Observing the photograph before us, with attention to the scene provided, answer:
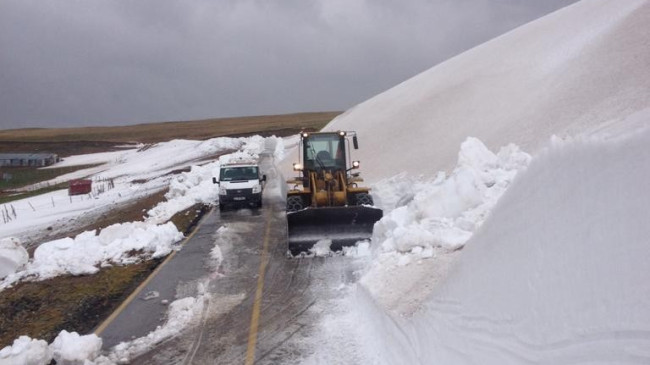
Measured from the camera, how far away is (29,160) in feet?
253

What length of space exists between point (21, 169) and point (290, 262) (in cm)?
7095

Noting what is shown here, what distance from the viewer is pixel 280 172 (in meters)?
32.4

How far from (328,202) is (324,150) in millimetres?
1715

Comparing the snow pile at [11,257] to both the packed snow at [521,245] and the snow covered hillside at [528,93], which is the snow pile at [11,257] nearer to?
the packed snow at [521,245]

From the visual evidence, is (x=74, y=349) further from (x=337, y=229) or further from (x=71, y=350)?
(x=337, y=229)

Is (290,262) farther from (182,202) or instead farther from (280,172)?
(280,172)

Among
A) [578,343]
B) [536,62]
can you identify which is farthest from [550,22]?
[578,343]

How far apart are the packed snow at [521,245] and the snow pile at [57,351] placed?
0.03m

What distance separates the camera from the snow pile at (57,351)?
8039 mm

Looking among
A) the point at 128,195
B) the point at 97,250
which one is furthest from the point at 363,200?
the point at 128,195

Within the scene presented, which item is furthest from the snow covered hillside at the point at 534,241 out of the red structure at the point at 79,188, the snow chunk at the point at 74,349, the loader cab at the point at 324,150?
the red structure at the point at 79,188

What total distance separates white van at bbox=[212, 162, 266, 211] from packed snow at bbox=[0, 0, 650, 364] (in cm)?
250

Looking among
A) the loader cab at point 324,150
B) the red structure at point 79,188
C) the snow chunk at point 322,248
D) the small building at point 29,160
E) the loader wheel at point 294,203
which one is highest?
the loader cab at point 324,150

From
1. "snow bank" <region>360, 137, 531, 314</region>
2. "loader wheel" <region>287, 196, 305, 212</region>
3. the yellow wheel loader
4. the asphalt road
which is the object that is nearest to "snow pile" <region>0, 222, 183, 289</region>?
the asphalt road
